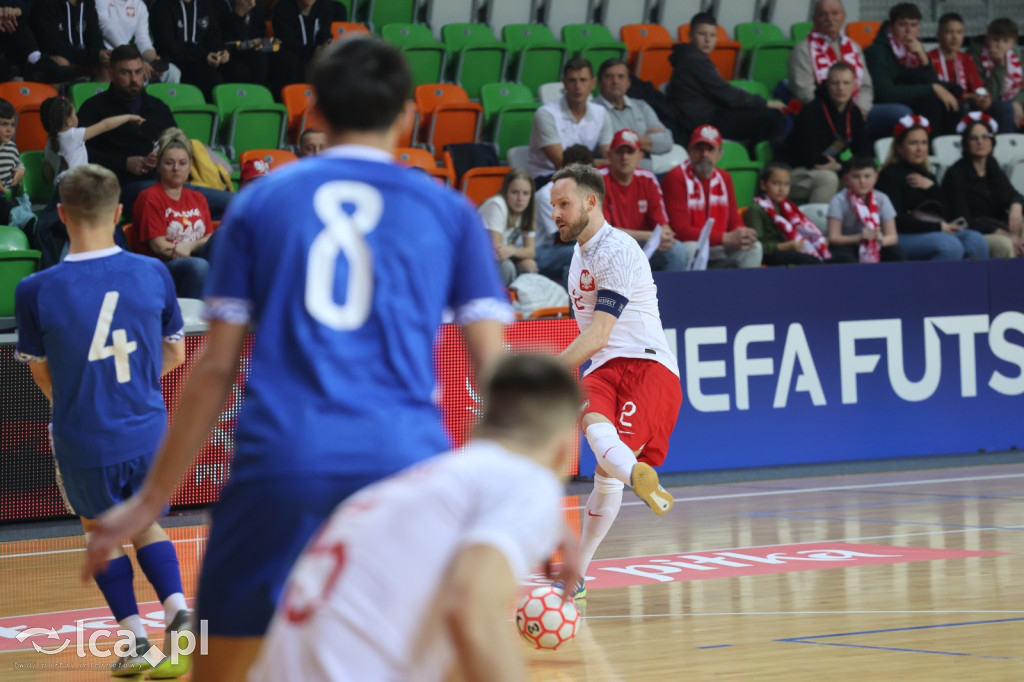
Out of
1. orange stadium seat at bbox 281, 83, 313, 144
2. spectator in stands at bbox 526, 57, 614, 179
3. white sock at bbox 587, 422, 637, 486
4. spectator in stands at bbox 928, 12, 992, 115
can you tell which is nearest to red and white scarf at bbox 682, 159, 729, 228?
spectator in stands at bbox 526, 57, 614, 179

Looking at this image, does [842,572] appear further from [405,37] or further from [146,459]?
[405,37]

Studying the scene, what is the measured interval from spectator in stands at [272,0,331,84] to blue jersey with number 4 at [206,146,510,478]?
408 inches

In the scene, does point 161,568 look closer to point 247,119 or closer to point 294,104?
point 247,119

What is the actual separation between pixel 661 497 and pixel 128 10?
785 centimetres

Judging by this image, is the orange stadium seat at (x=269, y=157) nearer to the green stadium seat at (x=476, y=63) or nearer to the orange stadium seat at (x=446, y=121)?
the orange stadium seat at (x=446, y=121)

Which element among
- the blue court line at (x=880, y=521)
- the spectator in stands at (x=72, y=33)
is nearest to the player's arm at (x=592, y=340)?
the blue court line at (x=880, y=521)

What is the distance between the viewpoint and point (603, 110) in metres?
12.2

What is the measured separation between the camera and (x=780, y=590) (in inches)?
253

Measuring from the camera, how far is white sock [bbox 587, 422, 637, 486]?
6.07 meters

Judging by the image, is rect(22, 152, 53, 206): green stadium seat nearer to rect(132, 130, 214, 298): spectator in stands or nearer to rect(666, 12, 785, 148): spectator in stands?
rect(132, 130, 214, 298): spectator in stands

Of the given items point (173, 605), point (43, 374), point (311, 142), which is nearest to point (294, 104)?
point (311, 142)

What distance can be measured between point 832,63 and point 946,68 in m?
1.68

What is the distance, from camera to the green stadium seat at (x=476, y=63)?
13750 mm

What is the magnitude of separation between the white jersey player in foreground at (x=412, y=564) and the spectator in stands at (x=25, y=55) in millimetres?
10302
